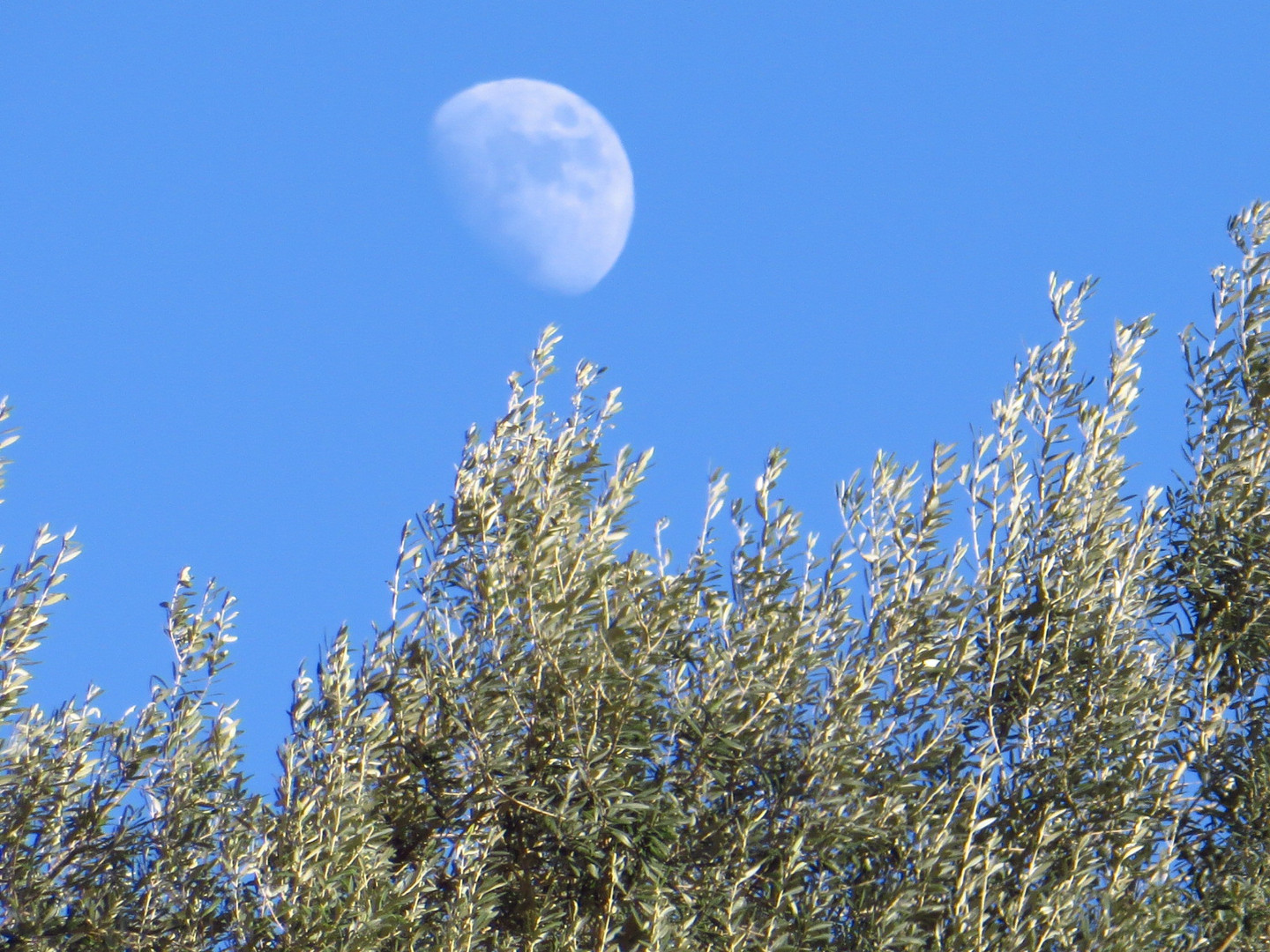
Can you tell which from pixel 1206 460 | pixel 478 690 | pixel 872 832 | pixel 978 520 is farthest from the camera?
pixel 1206 460

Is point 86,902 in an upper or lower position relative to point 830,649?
lower

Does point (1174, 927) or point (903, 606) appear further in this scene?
point (903, 606)

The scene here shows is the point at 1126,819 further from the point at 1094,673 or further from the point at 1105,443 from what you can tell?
the point at 1105,443

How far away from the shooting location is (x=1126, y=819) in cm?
848

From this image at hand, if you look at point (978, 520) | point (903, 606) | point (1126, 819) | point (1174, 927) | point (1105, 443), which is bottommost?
point (1174, 927)

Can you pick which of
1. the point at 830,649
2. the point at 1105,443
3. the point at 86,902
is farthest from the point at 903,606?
the point at 86,902

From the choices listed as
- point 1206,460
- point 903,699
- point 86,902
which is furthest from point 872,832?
point 86,902

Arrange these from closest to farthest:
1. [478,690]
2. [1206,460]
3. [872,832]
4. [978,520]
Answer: [872,832] → [478,690] → [978,520] → [1206,460]

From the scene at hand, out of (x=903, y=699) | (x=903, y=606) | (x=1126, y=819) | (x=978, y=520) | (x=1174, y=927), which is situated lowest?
(x=1174, y=927)

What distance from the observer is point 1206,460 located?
33.9 feet

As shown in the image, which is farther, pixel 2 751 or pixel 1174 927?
pixel 2 751

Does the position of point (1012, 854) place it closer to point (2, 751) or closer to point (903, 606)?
point (903, 606)

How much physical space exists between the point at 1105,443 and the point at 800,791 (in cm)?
364

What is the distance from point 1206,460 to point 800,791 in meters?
4.45
